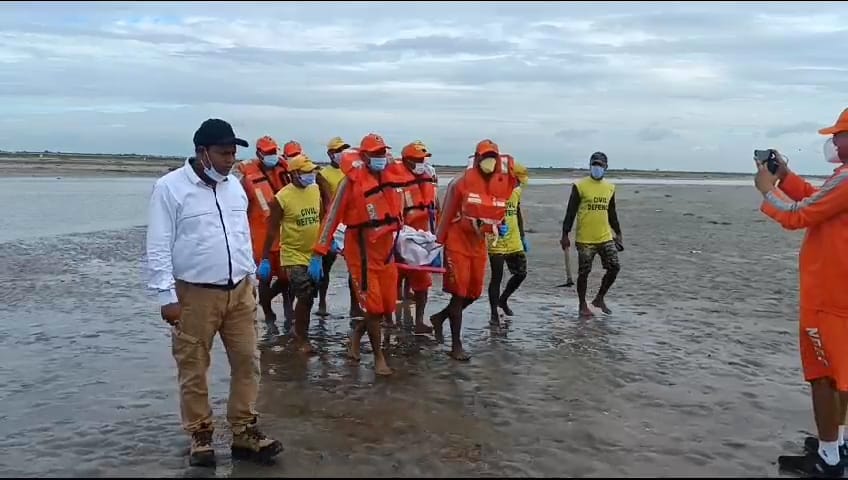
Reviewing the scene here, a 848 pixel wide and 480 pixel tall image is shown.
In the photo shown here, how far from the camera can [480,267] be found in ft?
26.7

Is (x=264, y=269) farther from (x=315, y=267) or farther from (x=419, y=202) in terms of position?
(x=419, y=202)

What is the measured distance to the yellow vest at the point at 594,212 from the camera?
998 cm

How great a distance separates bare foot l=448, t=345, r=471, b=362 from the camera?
7805 millimetres

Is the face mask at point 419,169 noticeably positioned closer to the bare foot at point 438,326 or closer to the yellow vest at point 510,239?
the yellow vest at point 510,239

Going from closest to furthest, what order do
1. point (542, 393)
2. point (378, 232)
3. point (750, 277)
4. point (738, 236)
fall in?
point (542, 393), point (378, 232), point (750, 277), point (738, 236)

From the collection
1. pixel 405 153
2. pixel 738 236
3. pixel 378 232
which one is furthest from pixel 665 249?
pixel 378 232

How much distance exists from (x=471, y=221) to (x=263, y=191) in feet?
8.98

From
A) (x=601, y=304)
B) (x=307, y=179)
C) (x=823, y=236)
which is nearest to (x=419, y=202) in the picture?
(x=307, y=179)

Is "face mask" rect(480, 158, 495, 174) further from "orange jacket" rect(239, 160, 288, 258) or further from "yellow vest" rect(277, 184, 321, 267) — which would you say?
"orange jacket" rect(239, 160, 288, 258)

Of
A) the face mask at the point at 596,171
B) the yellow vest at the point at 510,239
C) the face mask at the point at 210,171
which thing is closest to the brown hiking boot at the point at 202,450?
the face mask at the point at 210,171

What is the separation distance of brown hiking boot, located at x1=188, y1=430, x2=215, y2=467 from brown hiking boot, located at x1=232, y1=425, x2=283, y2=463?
0.56 ft

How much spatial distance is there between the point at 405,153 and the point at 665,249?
10.6 meters

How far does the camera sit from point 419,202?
8852 millimetres

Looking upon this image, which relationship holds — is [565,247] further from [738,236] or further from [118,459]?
[738,236]
